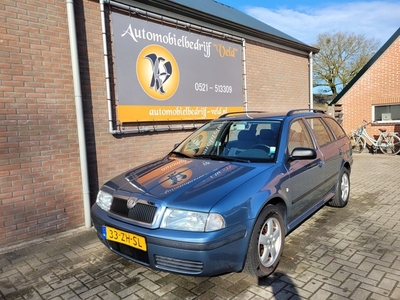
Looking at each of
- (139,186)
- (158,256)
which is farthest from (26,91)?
(158,256)

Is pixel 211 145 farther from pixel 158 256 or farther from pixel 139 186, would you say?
pixel 158 256

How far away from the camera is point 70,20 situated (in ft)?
14.1

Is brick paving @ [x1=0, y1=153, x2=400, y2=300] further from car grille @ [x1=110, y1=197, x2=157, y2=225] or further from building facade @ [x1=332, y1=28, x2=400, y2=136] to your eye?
building facade @ [x1=332, y1=28, x2=400, y2=136]

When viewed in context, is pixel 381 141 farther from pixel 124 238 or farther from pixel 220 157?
pixel 124 238

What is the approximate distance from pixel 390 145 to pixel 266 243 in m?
11.2

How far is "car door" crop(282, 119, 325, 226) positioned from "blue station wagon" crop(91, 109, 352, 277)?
0.04ft

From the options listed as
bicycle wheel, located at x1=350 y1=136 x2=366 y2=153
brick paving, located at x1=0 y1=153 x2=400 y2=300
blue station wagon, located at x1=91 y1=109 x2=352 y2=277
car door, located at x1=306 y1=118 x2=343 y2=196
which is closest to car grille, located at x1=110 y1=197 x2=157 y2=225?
blue station wagon, located at x1=91 y1=109 x2=352 y2=277

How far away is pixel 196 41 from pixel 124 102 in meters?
2.33

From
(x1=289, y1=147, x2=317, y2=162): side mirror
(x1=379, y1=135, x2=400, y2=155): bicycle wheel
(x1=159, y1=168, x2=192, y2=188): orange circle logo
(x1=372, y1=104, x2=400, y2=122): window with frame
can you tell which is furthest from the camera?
(x1=372, y1=104, x2=400, y2=122): window with frame

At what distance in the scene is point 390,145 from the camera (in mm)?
11688

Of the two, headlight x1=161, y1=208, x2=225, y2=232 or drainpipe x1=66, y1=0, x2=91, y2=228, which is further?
drainpipe x1=66, y1=0, x2=91, y2=228

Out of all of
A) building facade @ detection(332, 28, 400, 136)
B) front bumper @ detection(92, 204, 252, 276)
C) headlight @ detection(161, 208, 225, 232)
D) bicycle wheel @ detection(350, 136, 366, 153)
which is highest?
building facade @ detection(332, 28, 400, 136)

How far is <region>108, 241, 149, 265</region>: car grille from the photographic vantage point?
2.58 meters

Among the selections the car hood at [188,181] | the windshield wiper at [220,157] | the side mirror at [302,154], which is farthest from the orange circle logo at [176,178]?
the side mirror at [302,154]
